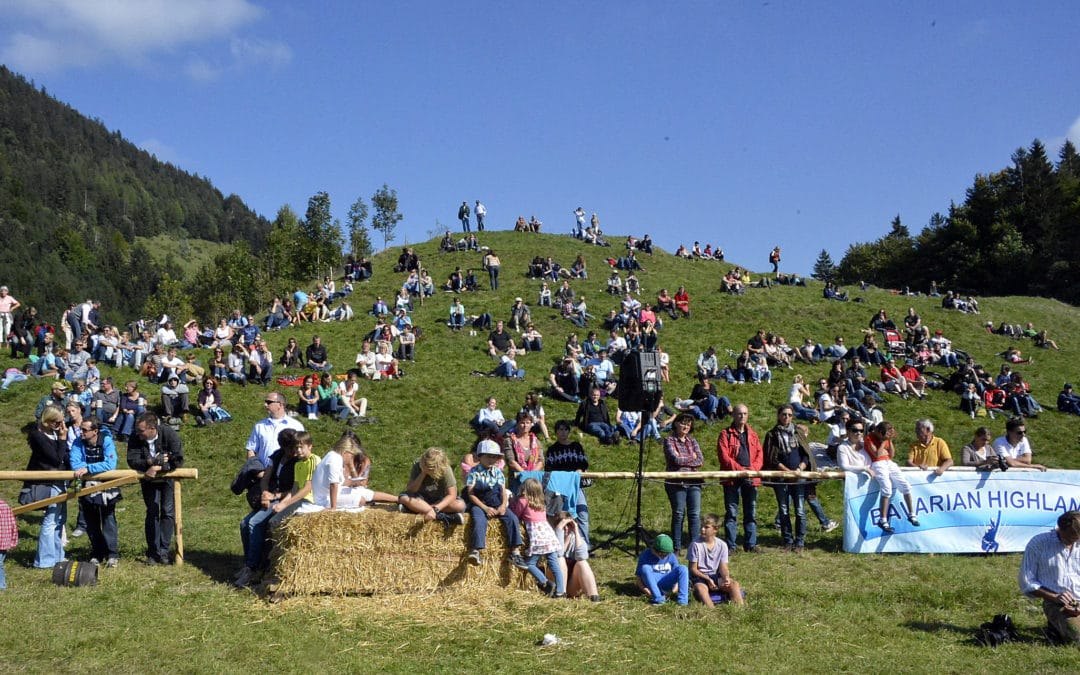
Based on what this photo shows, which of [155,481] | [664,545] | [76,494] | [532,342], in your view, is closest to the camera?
[664,545]

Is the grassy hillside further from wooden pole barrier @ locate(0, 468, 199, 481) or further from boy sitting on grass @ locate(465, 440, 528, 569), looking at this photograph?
boy sitting on grass @ locate(465, 440, 528, 569)

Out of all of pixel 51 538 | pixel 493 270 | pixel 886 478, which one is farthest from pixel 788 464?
pixel 493 270

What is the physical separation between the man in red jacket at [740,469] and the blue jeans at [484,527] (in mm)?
3605

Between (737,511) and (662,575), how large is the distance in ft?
9.46

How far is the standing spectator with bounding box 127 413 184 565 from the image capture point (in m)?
9.73

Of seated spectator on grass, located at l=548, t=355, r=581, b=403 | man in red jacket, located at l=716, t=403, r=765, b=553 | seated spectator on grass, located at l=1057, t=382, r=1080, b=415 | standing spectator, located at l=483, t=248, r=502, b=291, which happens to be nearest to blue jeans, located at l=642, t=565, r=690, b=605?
man in red jacket, located at l=716, t=403, r=765, b=553

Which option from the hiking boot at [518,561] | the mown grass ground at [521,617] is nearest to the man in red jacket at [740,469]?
the mown grass ground at [521,617]

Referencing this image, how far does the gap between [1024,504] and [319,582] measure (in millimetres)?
10091

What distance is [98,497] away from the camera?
962cm

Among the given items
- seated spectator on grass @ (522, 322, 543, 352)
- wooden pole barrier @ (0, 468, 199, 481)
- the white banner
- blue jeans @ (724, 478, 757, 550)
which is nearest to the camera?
wooden pole barrier @ (0, 468, 199, 481)

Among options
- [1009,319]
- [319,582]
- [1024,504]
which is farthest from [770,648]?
[1009,319]

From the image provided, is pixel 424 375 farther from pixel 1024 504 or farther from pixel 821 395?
pixel 1024 504

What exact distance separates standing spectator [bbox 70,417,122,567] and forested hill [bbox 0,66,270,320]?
83.7 m

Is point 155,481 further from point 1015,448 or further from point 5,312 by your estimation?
point 5,312
